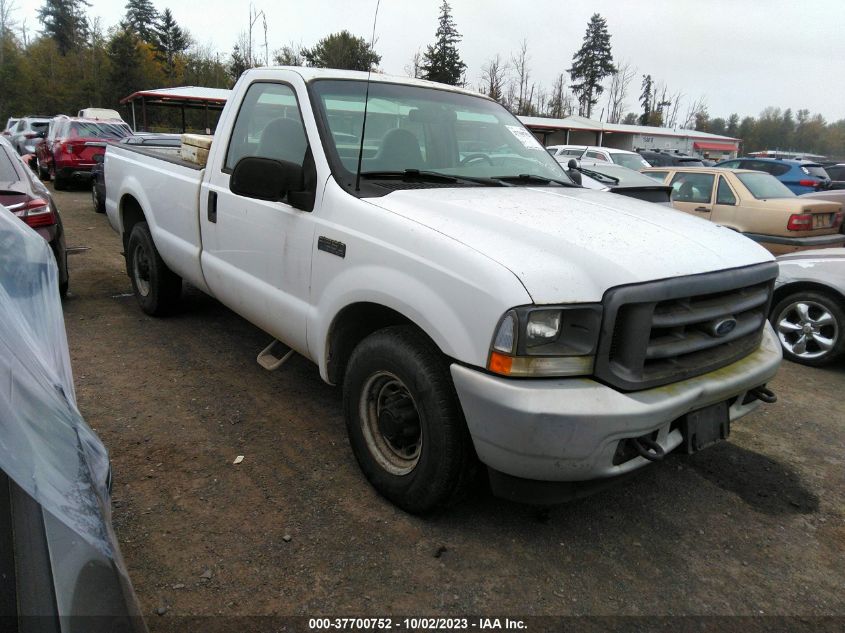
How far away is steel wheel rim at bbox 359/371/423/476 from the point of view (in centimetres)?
274

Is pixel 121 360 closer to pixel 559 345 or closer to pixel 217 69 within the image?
pixel 559 345

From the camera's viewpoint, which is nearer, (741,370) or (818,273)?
(741,370)

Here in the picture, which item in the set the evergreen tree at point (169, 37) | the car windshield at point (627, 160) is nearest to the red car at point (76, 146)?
the car windshield at point (627, 160)

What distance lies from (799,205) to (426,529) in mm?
7851

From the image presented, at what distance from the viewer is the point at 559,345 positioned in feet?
7.55

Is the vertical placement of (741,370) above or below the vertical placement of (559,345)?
below

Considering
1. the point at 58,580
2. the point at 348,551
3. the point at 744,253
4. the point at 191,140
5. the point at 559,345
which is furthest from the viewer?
the point at 191,140

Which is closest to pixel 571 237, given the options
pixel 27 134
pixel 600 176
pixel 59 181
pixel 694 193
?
pixel 600 176

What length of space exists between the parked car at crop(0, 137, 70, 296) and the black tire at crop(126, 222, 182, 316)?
647 millimetres

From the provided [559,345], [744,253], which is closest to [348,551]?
[559,345]

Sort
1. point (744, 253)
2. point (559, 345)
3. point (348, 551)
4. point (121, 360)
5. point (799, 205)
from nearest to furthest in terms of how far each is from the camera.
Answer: point (559, 345) < point (348, 551) < point (744, 253) < point (121, 360) < point (799, 205)

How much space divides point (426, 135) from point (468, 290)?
5.22 feet

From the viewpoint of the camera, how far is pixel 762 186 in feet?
29.7

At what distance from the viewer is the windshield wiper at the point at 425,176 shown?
319cm
